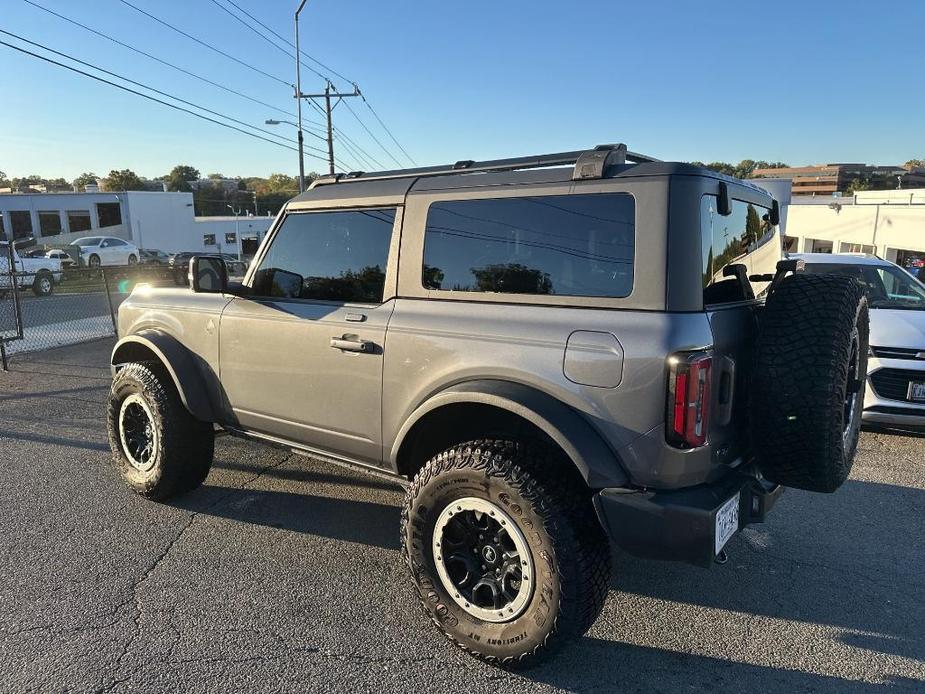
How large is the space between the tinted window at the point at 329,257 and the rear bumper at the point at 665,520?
155 centimetres

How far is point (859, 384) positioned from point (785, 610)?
3.90ft

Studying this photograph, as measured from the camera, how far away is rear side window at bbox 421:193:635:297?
2473 mm

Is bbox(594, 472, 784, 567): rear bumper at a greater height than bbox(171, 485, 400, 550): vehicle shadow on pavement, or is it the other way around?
bbox(594, 472, 784, 567): rear bumper

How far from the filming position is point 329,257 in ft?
11.4

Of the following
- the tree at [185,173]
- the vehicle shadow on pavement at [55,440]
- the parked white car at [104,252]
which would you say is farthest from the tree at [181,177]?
the vehicle shadow on pavement at [55,440]

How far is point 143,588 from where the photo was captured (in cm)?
320

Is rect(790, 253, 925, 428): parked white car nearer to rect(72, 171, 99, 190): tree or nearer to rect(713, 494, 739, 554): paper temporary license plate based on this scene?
rect(713, 494, 739, 554): paper temporary license plate

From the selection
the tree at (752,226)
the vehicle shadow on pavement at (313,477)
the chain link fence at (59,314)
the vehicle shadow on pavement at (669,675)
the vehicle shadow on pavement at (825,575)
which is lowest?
the vehicle shadow on pavement at (825,575)

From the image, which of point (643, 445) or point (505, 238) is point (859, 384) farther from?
point (505, 238)

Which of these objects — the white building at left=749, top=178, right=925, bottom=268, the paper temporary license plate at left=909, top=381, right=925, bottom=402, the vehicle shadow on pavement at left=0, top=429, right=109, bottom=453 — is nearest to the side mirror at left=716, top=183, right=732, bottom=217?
the paper temporary license plate at left=909, top=381, right=925, bottom=402

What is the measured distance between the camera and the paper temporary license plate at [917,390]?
5.23 meters

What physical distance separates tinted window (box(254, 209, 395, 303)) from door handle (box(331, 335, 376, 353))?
0.23 metres

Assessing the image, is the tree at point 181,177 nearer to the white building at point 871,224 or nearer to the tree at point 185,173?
the tree at point 185,173

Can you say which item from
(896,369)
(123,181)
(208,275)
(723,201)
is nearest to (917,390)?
(896,369)
